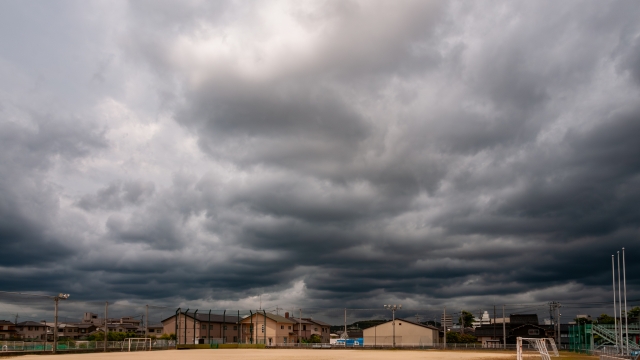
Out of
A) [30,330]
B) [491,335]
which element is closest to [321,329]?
[491,335]

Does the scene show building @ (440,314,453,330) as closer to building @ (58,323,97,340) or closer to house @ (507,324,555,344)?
house @ (507,324,555,344)

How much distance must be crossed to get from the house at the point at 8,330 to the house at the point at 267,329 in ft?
186

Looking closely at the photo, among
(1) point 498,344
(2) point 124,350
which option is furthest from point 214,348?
(1) point 498,344

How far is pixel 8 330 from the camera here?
127125 millimetres

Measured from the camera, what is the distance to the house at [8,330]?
124938mm

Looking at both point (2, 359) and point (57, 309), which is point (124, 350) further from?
point (2, 359)

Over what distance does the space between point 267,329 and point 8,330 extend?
64623mm

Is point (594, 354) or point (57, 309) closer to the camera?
point (57, 309)

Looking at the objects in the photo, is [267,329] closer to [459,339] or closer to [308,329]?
[308,329]

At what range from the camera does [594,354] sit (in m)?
66.3

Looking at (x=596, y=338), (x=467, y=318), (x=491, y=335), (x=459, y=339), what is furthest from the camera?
(x=467, y=318)

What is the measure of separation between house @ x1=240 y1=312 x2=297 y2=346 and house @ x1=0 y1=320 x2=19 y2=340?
5684 centimetres

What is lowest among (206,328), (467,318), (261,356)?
(467,318)

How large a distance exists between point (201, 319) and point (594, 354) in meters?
71.8
